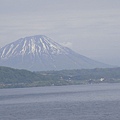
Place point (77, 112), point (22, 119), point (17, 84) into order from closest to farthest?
point (22, 119)
point (77, 112)
point (17, 84)

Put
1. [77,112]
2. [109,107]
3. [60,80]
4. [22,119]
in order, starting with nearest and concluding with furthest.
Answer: [22,119], [77,112], [109,107], [60,80]

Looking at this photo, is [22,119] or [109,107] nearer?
[22,119]

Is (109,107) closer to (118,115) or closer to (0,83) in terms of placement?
(118,115)

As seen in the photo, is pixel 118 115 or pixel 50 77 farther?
pixel 50 77

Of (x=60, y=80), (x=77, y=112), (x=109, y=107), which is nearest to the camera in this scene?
Result: (x=77, y=112)

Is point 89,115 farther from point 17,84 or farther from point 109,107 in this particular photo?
point 17,84

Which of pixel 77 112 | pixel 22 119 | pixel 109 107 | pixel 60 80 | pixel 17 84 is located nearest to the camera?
pixel 22 119

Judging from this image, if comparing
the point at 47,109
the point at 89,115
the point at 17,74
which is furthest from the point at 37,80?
the point at 89,115

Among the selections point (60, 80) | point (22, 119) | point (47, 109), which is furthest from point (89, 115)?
point (60, 80)
